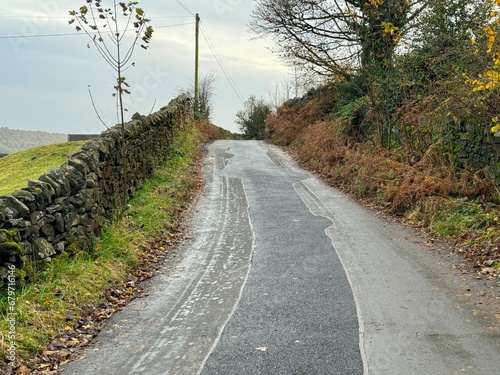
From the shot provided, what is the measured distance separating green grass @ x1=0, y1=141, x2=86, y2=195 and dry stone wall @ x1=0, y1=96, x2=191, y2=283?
464cm

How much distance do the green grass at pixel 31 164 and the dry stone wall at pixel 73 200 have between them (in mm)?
4642

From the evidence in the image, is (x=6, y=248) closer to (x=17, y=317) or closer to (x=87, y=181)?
(x=17, y=317)

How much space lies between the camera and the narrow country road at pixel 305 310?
4.79 meters

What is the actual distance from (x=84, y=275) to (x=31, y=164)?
13706 mm

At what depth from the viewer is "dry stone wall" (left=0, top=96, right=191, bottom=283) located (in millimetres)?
5941

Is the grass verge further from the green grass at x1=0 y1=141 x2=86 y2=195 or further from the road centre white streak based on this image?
the green grass at x1=0 y1=141 x2=86 y2=195

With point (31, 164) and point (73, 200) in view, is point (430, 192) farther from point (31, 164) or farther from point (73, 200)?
point (31, 164)

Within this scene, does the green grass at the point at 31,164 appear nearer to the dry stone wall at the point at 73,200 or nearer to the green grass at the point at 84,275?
the dry stone wall at the point at 73,200

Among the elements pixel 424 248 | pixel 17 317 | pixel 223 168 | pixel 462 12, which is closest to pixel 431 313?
pixel 424 248

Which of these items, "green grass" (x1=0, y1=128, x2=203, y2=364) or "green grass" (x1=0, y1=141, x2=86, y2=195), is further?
"green grass" (x1=0, y1=141, x2=86, y2=195)

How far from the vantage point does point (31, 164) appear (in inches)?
747

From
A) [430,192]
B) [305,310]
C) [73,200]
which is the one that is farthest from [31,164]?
[305,310]

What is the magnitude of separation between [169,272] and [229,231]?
2.43m

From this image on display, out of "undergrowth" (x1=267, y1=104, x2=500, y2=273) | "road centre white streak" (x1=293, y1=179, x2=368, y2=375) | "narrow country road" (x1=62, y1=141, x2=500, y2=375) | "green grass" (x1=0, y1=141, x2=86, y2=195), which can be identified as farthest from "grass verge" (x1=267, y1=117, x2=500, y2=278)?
"green grass" (x1=0, y1=141, x2=86, y2=195)
